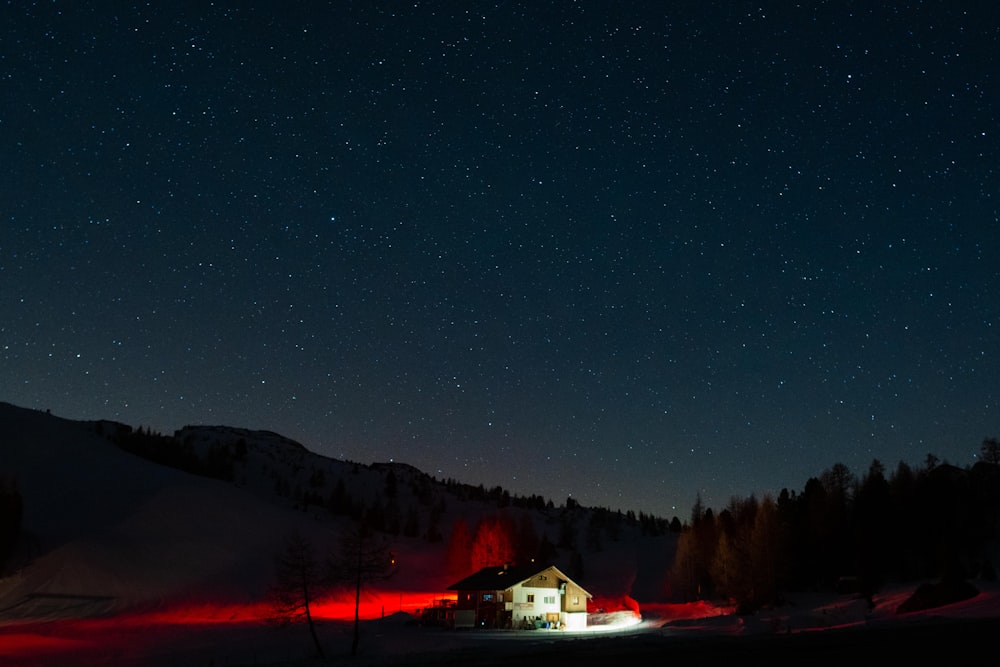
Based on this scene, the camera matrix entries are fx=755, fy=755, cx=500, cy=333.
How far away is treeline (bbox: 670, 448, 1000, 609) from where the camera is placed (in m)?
85.1

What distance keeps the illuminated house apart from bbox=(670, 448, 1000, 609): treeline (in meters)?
21.3

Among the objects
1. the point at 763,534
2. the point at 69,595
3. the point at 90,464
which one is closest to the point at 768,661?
the point at 763,534

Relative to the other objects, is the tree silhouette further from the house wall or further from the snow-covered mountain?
the house wall

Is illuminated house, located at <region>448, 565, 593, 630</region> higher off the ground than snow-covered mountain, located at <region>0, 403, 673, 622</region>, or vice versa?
snow-covered mountain, located at <region>0, 403, 673, 622</region>

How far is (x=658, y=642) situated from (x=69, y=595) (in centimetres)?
7547

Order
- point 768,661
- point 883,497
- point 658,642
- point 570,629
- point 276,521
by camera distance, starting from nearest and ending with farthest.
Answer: point 768,661 < point 658,642 < point 570,629 < point 883,497 < point 276,521

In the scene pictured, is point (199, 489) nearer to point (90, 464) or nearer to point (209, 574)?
point (90, 464)

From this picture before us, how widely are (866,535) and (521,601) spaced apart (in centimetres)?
4419

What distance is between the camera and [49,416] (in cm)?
17775

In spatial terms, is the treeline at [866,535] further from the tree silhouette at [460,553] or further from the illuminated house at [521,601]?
the tree silhouette at [460,553]

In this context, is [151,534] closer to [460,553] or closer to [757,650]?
[460,553]

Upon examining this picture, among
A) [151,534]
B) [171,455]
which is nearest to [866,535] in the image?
[151,534]

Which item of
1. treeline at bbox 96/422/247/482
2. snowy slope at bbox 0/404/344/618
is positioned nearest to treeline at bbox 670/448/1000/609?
snowy slope at bbox 0/404/344/618

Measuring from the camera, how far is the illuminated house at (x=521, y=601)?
2633 inches
